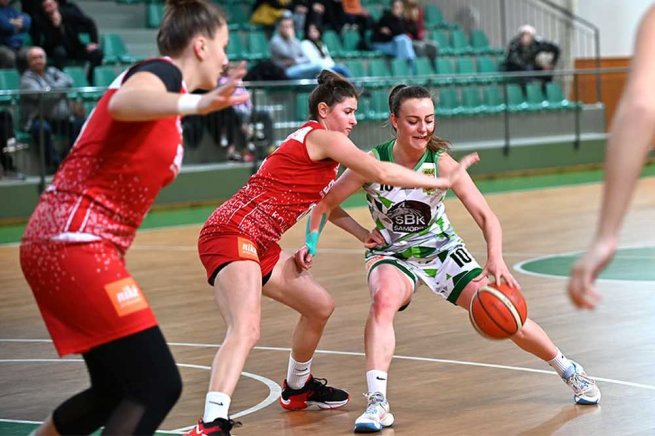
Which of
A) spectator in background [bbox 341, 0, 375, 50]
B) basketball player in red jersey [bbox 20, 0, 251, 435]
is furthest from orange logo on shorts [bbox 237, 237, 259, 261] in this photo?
spectator in background [bbox 341, 0, 375, 50]

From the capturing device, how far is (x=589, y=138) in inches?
877

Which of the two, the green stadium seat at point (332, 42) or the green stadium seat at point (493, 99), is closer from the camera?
the green stadium seat at point (493, 99)

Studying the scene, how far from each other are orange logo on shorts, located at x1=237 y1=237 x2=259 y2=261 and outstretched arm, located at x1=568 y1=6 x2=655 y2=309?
3197 millimetres

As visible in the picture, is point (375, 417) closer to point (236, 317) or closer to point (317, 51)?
point (236, 317)

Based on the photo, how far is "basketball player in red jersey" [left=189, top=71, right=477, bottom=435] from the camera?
557cm

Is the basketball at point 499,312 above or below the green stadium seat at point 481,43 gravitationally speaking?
above

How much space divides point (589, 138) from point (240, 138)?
768cm

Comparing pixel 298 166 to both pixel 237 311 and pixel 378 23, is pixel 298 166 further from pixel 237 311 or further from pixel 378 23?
pixel 378 23

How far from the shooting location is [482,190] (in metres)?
18.4

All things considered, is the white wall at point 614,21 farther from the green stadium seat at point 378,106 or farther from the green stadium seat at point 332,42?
the green stadium seat at point 378,106

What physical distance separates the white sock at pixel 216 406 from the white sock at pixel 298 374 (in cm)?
106

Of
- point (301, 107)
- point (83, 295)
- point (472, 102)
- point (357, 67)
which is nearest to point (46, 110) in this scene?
point (301, 107)

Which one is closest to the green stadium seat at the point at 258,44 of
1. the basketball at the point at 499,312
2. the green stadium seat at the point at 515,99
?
the green stadium seat at the point at 515,99

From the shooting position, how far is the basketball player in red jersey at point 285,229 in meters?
5.57
